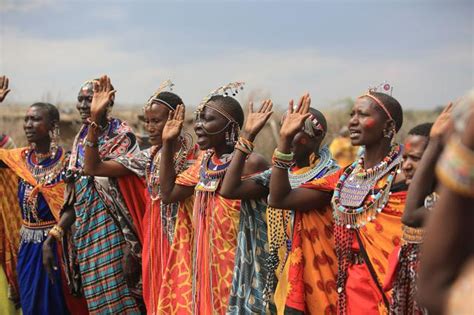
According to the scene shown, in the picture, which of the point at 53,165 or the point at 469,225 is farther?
the point at 53,165

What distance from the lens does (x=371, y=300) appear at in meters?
4.59

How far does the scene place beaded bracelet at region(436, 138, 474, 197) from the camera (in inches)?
73.8

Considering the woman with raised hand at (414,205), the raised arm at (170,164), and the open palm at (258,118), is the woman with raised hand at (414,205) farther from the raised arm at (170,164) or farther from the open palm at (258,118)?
the raised arm at (170,164)

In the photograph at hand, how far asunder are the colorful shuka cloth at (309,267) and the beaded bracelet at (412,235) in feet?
2.94

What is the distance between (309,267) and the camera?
5.07m

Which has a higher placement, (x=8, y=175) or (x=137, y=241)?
(x=8, y=175)

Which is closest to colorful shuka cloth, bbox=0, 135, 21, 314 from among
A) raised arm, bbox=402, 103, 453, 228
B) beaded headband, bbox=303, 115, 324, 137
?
beaded headband, bbox=303, 115, 324, 137

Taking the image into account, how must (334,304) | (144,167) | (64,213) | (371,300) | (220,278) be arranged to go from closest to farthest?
(371,300), (334,304), (220,278), (144,167), (64,213)

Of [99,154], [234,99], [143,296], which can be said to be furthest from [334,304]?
[99,154]

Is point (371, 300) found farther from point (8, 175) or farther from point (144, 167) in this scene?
point (8, 175)

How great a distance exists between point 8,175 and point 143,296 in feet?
6.95

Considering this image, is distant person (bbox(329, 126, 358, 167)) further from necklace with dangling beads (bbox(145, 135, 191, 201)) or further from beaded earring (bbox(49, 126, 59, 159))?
necklace with dangling beads (bbox(145, 135, 191, 201))

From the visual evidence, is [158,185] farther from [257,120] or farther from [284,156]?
[284,156]

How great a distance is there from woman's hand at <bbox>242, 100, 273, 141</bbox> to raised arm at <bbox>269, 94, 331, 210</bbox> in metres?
0.28
